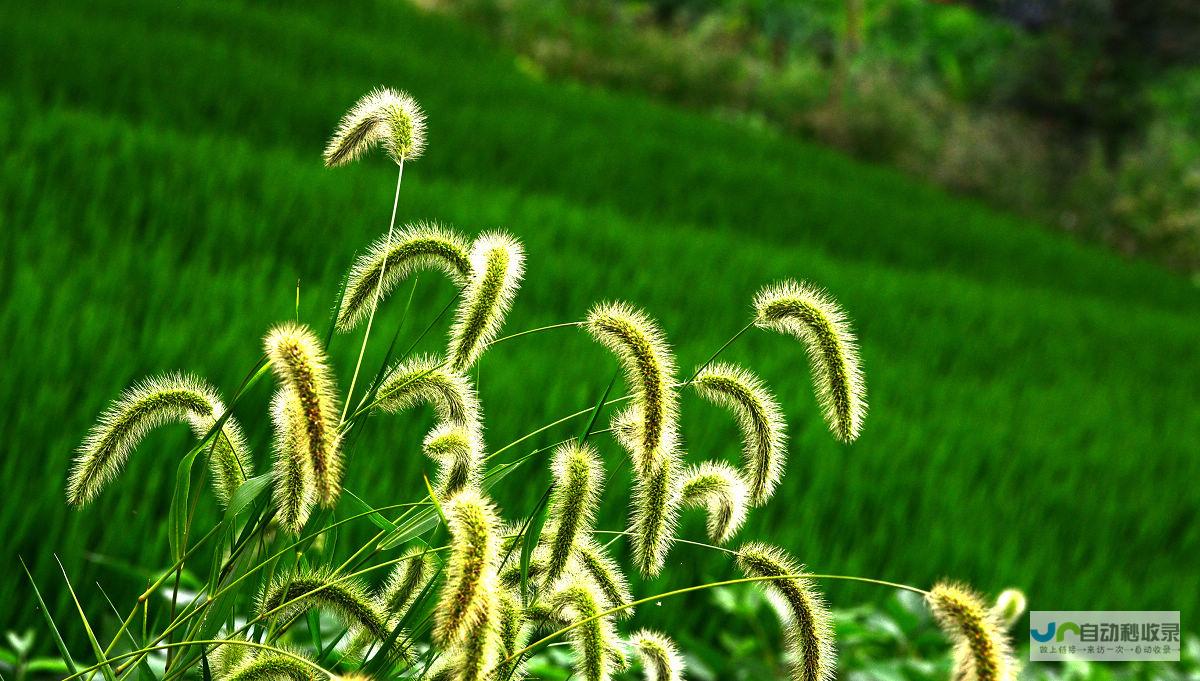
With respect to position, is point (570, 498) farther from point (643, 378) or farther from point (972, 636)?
point (972, 636)

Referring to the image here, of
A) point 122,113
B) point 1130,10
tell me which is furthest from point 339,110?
point 1130,10

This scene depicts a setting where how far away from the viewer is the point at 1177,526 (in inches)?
147

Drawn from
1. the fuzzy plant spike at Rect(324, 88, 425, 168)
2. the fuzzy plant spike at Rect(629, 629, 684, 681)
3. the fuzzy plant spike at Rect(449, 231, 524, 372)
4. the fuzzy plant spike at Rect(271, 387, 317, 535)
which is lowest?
the fuzzy plant spike at Rect(629, 629, 684, 681)

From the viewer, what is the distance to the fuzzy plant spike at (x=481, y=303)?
2.96 ft

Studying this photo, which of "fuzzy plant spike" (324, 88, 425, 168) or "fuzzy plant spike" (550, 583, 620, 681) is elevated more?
"fuzzy plant spike" (324, 88, 425, 168)

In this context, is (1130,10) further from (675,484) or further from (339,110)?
(675,484)

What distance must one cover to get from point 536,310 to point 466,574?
310 cm

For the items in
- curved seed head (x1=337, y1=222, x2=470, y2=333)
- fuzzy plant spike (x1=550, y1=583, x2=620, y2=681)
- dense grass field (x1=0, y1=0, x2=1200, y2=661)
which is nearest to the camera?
fuzzy plant spike (x1=550, y1=583, x2=620, y2=681)

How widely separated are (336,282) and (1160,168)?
13.9 m

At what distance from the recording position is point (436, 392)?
0.90 meters

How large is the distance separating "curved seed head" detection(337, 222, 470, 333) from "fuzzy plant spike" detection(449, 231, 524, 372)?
0.02m

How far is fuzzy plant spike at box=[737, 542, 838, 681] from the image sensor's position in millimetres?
868

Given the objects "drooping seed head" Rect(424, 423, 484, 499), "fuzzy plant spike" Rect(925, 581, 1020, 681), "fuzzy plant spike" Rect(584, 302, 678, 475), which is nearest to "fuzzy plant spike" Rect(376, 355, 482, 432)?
"drooping seed head" Rect(424, 423, 484, 499)

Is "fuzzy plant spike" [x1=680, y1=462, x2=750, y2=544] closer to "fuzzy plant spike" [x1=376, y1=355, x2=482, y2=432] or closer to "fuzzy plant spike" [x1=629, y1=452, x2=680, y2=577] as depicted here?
"fuzzy plant spike" [x1=629, y1=452, x2=680, y2=577]
